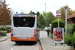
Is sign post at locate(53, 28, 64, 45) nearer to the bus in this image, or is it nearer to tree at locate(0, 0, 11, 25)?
the bus

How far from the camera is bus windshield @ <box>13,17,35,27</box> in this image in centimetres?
1333

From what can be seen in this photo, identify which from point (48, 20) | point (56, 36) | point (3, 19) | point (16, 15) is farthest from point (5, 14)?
point (48, 20)

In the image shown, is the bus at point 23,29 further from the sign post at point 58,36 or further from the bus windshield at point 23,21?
the sign post at point 58,36

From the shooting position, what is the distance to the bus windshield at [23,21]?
43.7ft

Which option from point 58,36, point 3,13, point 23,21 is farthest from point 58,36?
point 3,13

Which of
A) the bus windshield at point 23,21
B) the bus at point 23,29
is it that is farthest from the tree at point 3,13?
the bus at point 23,29

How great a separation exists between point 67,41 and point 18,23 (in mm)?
4869

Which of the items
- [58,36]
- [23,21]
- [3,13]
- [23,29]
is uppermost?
[3,13]

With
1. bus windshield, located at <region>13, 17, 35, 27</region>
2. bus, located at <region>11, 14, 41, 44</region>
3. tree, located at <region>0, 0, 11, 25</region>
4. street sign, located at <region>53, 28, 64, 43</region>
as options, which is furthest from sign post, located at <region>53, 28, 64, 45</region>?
tree, located at <region>0, 0, 11, 25</region>

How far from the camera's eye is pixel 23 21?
13.5m

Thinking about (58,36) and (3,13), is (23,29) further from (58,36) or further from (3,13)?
(3,13)

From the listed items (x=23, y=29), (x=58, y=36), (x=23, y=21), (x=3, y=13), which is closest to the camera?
(x=58, y=36)

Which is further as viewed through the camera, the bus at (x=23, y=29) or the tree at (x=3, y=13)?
the tree at (x=3, y=13)

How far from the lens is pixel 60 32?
464 inches
